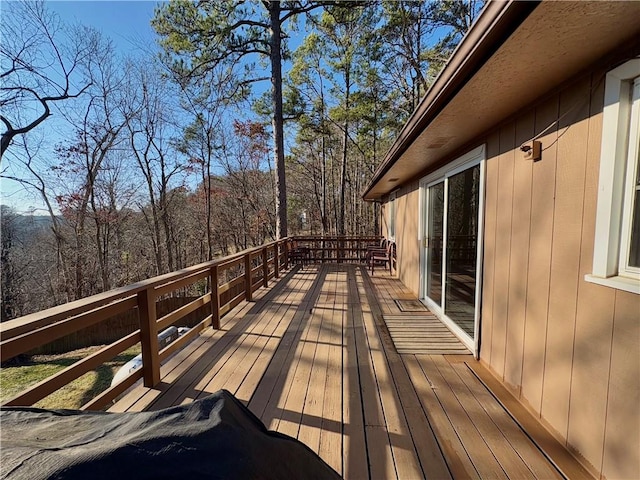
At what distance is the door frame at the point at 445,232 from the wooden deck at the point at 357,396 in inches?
13.9

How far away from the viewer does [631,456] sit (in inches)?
48.5

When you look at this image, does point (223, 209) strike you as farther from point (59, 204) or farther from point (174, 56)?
point (174, 56)

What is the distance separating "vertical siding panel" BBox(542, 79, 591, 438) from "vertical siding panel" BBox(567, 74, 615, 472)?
0.13 ft

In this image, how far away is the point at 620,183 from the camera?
4.37ft

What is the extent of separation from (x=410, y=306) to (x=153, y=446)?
4.05 m

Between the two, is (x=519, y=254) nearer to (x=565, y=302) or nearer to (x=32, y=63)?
(x=565, y=302)

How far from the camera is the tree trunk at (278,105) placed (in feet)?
23.0

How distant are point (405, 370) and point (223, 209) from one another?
50.6 feet

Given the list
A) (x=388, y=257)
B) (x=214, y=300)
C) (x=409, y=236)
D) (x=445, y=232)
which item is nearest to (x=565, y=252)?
(x=445, y=232)

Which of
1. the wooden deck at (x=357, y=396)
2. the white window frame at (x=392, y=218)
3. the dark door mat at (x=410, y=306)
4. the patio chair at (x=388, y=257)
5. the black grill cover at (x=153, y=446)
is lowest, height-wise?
the dark door mat at (x=410, y=306)

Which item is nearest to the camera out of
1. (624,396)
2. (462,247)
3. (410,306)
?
(624,396)

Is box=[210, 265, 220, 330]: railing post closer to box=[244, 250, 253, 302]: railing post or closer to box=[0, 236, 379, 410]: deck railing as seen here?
box=[0, 236, 379, 410]: deck railing

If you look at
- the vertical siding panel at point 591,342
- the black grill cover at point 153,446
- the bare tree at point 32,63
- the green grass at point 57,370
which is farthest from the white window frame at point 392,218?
the bare tree at point 32,63

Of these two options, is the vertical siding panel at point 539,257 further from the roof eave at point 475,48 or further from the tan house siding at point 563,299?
the roof eave at point 475,48
